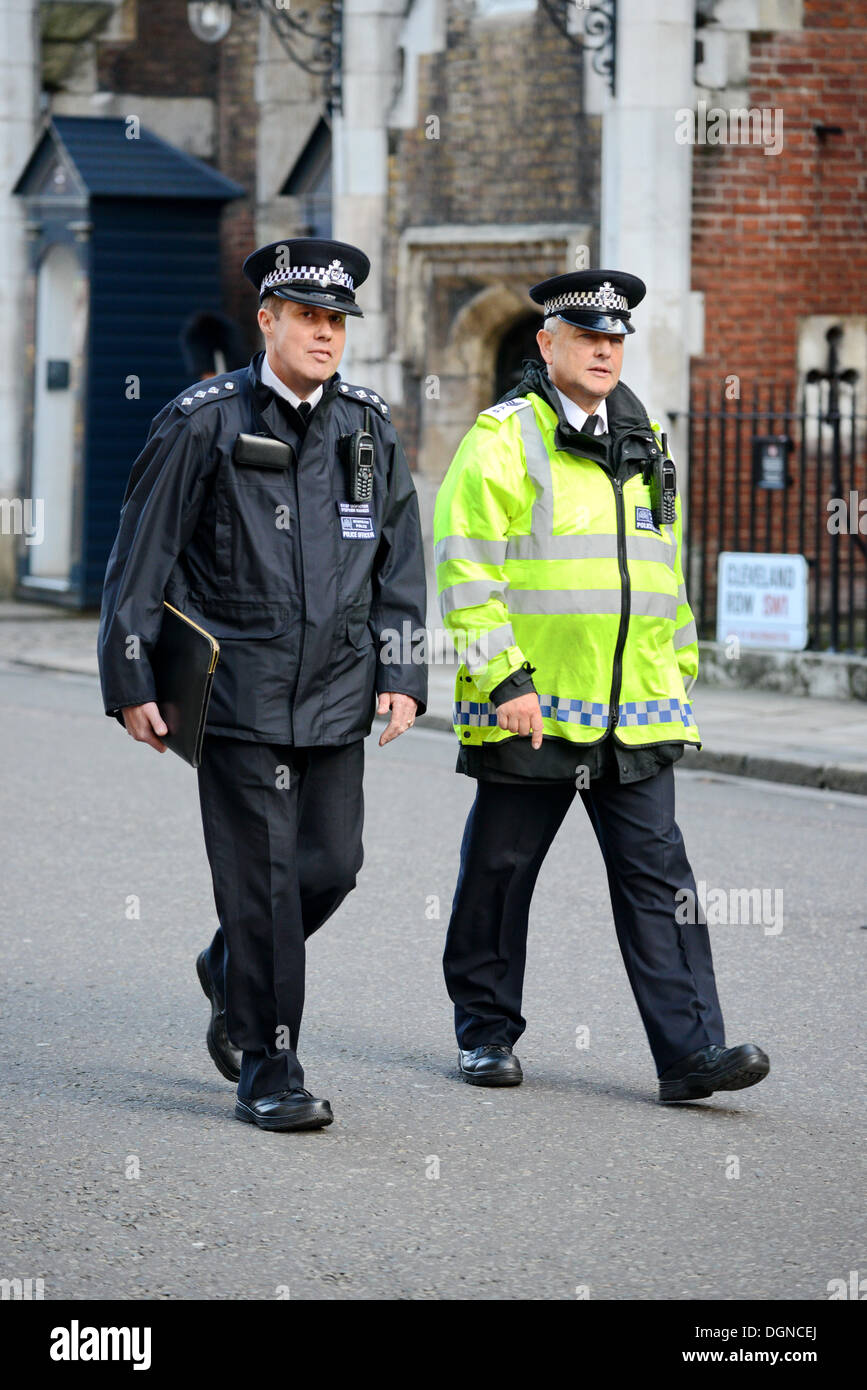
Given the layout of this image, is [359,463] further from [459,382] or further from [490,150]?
[459,382]

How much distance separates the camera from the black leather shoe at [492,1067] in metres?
5.39

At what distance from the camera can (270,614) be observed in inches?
196

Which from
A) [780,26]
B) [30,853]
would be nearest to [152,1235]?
[30,853]

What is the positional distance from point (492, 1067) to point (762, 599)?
330 inches

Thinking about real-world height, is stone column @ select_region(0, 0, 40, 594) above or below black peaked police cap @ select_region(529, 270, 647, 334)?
above

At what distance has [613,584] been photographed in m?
5.17

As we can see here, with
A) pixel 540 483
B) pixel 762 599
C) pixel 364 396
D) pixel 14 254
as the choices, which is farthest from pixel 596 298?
pixel 14 254

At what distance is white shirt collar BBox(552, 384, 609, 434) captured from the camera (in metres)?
5.21

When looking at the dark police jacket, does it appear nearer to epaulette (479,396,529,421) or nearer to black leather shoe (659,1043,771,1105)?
epaulette (479,396,529,421)

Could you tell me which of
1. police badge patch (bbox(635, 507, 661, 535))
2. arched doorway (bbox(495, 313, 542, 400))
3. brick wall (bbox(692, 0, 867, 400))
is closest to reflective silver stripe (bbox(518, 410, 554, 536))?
police badge patch (bbox(635, 507, 661, 535))

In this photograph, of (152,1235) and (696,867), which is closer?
(152,1235)

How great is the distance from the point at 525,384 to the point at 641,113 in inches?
358

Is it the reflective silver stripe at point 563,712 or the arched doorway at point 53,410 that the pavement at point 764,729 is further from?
the arched doorway at point 53,410
